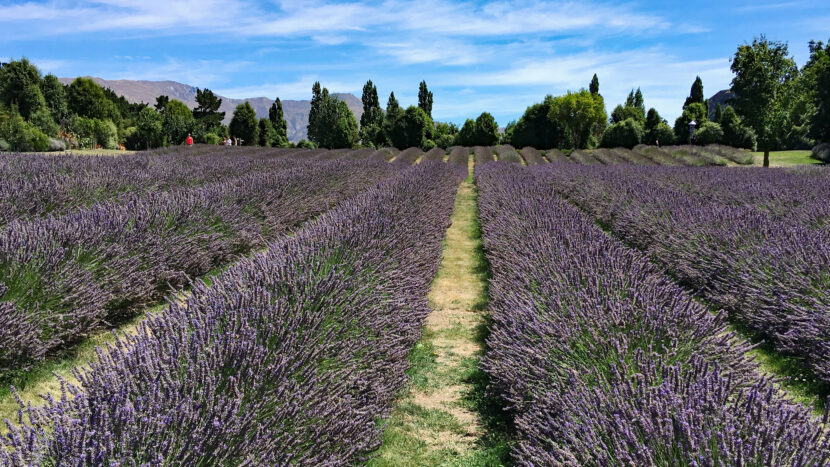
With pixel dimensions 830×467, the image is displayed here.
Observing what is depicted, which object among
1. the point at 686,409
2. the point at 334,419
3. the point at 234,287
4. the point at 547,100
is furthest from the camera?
the point at 547,100

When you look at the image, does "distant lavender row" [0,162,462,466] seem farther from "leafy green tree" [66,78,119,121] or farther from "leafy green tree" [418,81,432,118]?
"leafy green tree" [418,81,432,118]

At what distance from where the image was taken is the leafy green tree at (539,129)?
139 feet

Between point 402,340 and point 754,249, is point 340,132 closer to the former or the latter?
point 754,249

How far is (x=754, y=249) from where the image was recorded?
495 cm

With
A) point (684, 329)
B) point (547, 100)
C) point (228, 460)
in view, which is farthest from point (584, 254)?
point (547, 100)

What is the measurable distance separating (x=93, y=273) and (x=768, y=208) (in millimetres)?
8714

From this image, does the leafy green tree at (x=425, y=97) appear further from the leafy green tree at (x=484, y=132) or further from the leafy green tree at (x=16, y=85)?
the leafy green tree at (x=16, y=85)

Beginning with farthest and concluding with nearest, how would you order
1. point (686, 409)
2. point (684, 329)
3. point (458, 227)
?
point (458, 227)
point (684, 329)
point (686, 409)

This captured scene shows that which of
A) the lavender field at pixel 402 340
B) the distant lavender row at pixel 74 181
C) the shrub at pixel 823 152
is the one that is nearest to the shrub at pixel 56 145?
the distant lavender row at pixel 74 181

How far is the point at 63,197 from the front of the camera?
6633 mm

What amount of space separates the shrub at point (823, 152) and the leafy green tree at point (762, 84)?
2.37 meters

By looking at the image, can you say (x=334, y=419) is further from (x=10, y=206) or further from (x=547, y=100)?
(x=547, y=100)

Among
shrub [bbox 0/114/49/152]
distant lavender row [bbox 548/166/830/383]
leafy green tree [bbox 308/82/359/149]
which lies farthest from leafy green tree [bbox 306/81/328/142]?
distant lavender row [bbox 548/166/830/383]

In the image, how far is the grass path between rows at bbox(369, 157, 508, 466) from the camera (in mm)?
2615
